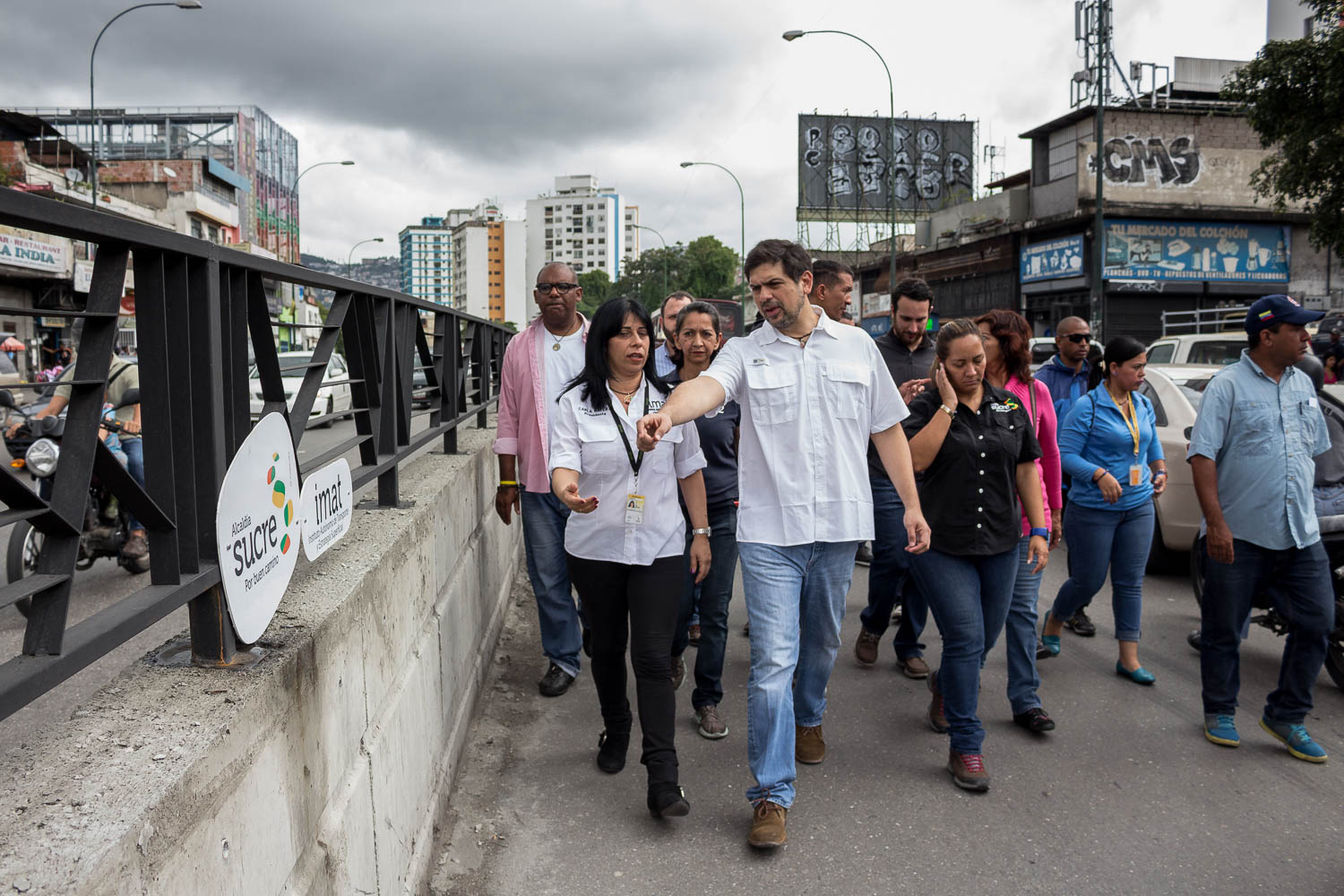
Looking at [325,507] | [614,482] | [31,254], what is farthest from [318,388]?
[31,254]

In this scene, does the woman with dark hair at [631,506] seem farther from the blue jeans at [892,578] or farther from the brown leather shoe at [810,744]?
the blue jeans at [892,578]

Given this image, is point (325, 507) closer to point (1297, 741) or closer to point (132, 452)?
point (1297, 741)

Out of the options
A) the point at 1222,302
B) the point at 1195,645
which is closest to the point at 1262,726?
the point at 1195,645

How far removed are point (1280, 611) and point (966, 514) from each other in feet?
5.39

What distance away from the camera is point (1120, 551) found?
5629 millimetres

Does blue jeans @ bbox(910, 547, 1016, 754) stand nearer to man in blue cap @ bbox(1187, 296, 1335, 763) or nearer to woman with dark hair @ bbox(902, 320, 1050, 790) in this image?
woman with dark hair @ bbox(902, 320, 1050, 790)

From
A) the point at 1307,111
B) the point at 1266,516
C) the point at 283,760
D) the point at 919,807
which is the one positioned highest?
the point at 1307,111

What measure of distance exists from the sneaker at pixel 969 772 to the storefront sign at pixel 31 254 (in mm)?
33366

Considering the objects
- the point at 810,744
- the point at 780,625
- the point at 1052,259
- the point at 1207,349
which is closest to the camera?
the point at 780,625

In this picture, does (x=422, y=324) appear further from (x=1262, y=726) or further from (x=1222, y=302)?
(x=1222, y=302)

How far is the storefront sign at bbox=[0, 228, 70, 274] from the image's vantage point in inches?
1241

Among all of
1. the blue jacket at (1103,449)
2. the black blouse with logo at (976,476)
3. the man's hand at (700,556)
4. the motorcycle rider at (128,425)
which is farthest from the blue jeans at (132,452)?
the blue jacket at (1103,449)

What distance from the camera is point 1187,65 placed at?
3981 cm

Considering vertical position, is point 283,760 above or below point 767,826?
above
